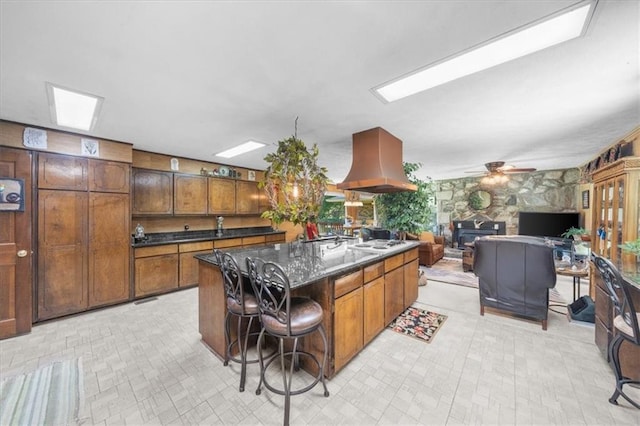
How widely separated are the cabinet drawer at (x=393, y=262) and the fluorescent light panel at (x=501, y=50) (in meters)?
1.77

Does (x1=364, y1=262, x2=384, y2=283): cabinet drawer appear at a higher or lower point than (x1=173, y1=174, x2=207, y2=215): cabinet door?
lower

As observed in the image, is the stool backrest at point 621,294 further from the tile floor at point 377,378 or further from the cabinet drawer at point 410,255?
the cabinet drawer at point 410,255

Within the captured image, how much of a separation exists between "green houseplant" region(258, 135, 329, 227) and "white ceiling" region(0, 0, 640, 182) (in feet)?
1.63

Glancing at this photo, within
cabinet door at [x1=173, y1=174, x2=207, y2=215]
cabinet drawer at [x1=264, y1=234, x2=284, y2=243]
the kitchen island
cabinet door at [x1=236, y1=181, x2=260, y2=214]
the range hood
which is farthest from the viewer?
cabinet drawer at [x1=264, y1=234, x2=284, y2=243]

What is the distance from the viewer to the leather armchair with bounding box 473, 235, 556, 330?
8.92 ft

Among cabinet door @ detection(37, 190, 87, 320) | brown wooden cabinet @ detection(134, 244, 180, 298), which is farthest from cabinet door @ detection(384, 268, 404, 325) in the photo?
cabinet door @ detection(37, 190, 87, 320)

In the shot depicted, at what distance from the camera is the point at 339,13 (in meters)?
1.31

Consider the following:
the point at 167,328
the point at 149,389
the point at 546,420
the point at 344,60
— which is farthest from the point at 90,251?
the point at 546,420

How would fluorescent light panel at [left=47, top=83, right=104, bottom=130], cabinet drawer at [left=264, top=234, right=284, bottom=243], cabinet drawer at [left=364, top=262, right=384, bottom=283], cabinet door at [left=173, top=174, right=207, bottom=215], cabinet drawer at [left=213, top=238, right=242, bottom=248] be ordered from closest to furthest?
1. fluorescent light panel at [left=47, top=83, right=104, bottom=130]
2. cabinet drawer at [left=364, top=262, right=384, bottom=283]
3. cabinet door at [left=173, top=174, right=207, bottom=215]
4. cabinet drawer at [left=213, top=238, right=242, bottom=248]
5. cabinet drawer at [left=264, top=234, right=284, bottom=243]

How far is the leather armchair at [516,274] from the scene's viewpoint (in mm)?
2719

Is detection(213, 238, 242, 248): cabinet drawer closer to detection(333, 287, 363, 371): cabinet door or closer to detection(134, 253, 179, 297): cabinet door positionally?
detection(134, 253, 179, 297): cabinet door

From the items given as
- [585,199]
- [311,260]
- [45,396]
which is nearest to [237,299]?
[311,260]

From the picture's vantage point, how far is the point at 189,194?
4777 millimetres

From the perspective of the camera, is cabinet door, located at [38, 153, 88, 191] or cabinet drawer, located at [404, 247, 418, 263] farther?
cabinet drawer, located at [404, 247, 418, 263]
